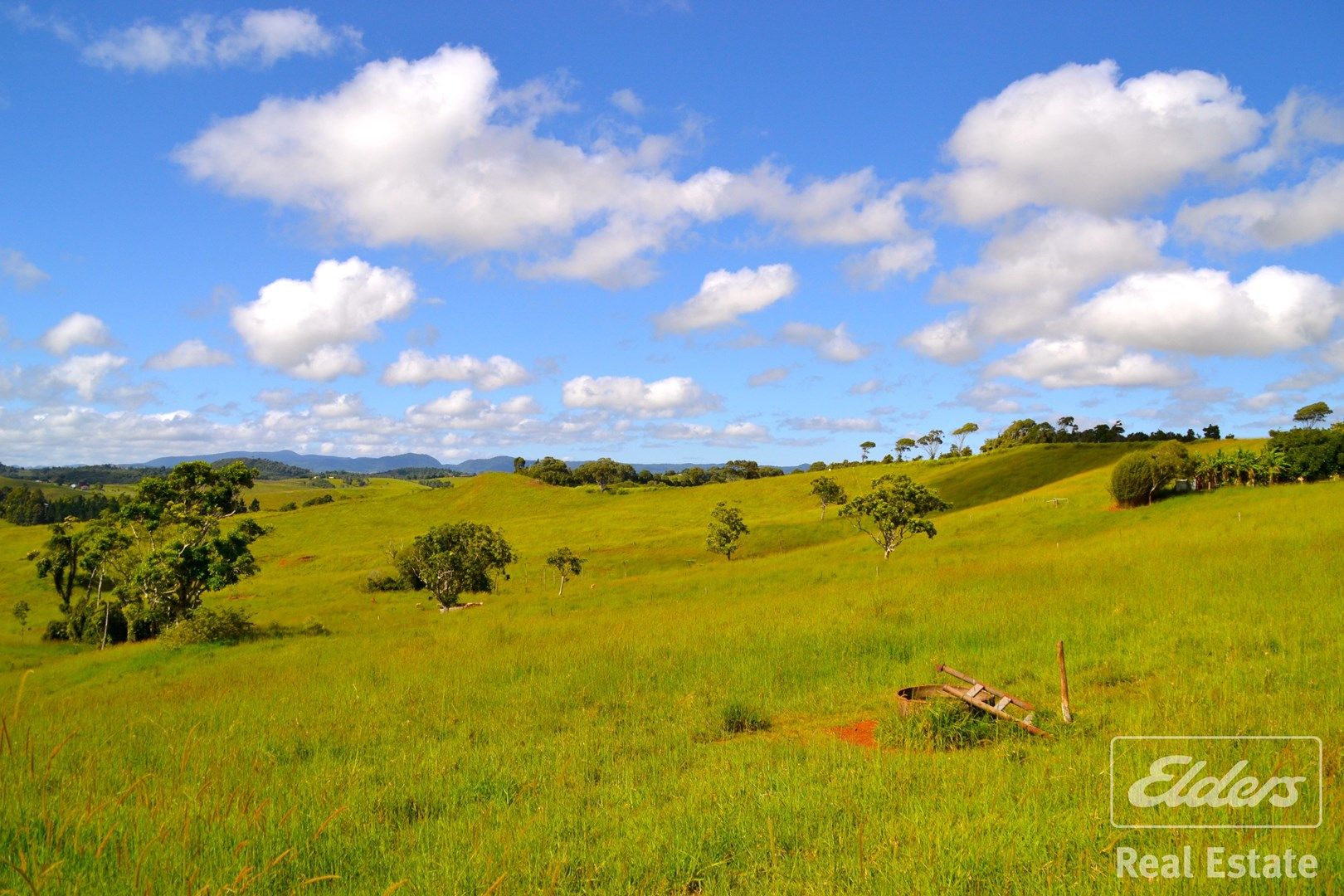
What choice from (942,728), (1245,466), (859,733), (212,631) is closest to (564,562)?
(212,631)

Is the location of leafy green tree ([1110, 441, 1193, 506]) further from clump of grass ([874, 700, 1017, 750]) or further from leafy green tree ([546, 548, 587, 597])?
clump of grass ([874, 700, 1017, 750])

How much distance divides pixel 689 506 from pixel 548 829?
10927 cm

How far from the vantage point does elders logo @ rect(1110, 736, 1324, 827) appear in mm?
5918

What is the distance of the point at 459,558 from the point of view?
5462 centimetres

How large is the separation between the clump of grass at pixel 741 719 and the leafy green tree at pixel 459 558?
46611mm

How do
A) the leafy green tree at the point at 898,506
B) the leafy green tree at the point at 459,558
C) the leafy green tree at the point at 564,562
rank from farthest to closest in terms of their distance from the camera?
the leafy green tree at the point at 564,562 < the leafy green tree at the point at 459,558 < the leafy green tree at the point at 898,506

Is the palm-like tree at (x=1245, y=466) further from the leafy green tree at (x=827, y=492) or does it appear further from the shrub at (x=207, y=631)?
the shrub at (x=207, y=631)

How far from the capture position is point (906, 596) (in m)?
22.0

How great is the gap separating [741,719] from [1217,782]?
6.00 m

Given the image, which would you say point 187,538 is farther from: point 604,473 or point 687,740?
point 604,473

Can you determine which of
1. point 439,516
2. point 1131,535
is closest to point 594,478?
point 439,516

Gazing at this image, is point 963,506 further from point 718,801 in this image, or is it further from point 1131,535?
point 718,801

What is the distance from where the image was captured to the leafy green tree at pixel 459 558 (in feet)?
179

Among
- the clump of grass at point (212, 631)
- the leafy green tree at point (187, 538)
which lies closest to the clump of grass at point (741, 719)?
the clump of grass at point (212, 631)
